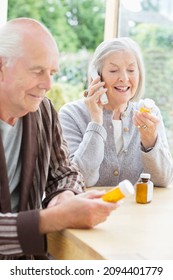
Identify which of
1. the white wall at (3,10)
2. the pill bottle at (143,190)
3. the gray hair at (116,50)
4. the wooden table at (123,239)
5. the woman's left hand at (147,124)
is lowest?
the wooden table at (123,239)

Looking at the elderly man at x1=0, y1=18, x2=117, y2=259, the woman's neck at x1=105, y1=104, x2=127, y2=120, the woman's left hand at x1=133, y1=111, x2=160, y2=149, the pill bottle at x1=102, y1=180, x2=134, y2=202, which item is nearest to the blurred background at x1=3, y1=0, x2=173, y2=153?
the woman's neck at x1=105, y1=104, x2=127, y2=120

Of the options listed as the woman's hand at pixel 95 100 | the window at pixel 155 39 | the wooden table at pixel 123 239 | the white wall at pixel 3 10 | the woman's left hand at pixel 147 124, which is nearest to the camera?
the wooden table at pixel 123 239

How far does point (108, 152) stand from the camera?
74.2 inches

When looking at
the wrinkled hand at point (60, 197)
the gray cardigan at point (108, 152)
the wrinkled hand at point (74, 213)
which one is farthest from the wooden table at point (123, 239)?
the gray cardigan at point (108, 152)

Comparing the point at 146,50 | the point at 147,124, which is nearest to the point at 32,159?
the point at 147,124

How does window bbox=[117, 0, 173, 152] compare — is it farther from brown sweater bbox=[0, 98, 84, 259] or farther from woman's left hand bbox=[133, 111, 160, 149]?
brown sweater bbox=[0, 98, 84, 259]

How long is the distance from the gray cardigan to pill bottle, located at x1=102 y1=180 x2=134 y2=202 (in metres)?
0.61

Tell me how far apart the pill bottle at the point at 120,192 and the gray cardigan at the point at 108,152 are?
0.61 meters

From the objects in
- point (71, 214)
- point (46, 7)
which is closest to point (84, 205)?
point (71, 214)

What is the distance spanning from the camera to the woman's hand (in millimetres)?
1838

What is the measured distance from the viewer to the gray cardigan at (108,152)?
177 centimetres

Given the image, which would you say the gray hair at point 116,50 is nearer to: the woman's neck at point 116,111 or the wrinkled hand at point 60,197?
the woman's neck at point 116,111

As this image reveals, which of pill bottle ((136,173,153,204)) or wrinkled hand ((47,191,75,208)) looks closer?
wrinkled hand ((47,191,75,208))
